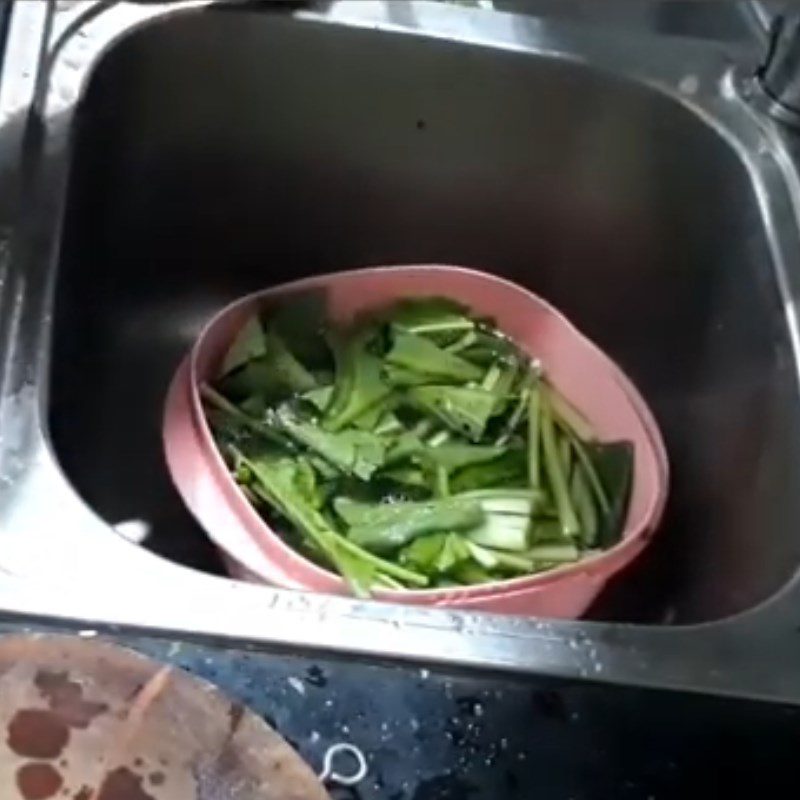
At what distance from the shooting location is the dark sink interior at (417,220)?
38.5 inches

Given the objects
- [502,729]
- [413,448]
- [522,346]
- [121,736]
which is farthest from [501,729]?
[522,346]

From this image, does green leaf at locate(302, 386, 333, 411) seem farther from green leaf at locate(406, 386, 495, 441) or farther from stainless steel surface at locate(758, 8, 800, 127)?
stainless steel surface at locate(758, 8, 800, 127)

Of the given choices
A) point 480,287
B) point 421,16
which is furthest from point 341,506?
point 421,16

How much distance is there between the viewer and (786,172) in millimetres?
994

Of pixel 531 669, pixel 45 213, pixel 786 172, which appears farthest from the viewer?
pixel 786 172

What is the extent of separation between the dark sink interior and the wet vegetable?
6cm

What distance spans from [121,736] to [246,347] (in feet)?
1.40

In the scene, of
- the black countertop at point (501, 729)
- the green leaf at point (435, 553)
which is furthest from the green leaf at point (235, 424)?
the black countertop at point (501, 729)

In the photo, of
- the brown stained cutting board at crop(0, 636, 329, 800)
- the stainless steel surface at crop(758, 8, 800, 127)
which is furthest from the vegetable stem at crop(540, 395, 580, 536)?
the brown stained cutting board at crop(0, 636, 329, 800)

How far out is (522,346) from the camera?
1071mm

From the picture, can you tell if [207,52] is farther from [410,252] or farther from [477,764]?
[477,764]

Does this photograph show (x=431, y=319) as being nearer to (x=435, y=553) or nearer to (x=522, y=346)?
(x=522, y=346)

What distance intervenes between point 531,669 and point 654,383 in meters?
0.38

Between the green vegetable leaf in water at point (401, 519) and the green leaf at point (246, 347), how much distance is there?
0.38 feet
